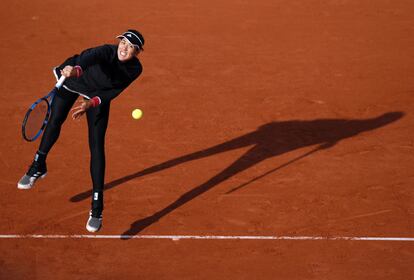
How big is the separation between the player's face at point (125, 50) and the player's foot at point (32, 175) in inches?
83.0

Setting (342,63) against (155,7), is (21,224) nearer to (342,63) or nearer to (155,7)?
(342,63)

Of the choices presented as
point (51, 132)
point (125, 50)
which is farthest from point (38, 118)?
point (125, 50)

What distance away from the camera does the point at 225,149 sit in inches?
487

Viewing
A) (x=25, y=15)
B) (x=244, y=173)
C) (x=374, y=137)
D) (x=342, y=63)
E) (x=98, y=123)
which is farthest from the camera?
(x=25, y=15)

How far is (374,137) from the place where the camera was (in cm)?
1293

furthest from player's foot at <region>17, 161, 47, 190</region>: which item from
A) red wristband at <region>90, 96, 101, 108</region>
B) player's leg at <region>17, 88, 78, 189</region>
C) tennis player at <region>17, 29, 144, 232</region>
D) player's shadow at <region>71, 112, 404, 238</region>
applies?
red wristband at <region>90, 96, 101, 108</region>

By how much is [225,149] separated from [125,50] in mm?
3581

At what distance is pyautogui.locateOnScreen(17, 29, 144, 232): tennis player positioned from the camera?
9289mm

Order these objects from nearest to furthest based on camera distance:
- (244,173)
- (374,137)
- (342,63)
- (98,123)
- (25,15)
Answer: (98,123) → (244,173) → (374,137) → (342,63) → (25,15)

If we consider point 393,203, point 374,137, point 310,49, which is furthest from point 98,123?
point 310,49

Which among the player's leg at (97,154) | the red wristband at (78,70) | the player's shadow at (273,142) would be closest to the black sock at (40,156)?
the player's shadow at (273,142)

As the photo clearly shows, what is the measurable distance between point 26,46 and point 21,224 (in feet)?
24.3

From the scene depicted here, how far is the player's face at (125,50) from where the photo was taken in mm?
9250

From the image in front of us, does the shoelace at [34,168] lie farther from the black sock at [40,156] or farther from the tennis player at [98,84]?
the tennis player at [98,84]
